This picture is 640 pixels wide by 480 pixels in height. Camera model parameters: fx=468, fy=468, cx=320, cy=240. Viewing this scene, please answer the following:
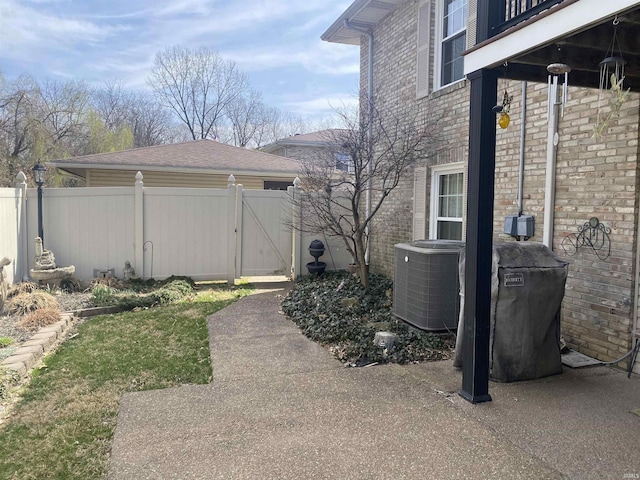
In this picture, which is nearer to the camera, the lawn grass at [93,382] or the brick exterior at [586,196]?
the lawn grass at [93,382]

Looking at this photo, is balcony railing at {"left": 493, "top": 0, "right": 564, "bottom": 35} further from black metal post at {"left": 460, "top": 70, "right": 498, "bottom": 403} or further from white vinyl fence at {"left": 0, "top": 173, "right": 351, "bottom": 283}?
white vinyl fence at {"left": 0, "top": 173, "right": 351, "bottom": 283}

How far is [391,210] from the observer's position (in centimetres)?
878

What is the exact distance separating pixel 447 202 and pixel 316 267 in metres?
3.18

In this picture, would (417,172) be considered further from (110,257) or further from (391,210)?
(110,257)

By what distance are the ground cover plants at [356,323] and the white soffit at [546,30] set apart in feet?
9.16

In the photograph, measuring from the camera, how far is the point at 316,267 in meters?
9.39

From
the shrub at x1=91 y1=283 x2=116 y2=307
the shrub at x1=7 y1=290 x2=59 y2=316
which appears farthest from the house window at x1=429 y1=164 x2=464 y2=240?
the shrub at x1=7 y1=290 x2=59 y2=316

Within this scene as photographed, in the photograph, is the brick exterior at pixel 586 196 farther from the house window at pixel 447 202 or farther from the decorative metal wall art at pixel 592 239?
the house window at pixel 447 202

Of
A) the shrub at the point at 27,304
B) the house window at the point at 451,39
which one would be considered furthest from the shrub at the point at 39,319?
the house window at the point at 451,39

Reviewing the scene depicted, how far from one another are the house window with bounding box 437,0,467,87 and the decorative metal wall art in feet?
11.1

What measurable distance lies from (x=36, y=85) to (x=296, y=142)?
1354 centimetres

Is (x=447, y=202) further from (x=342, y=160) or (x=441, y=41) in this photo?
(x=441, y=41)

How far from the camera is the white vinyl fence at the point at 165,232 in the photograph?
8297 millimetres

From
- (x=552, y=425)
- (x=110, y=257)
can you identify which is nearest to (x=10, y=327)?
(x=110, y=257)
